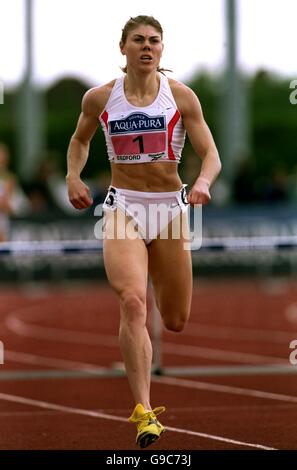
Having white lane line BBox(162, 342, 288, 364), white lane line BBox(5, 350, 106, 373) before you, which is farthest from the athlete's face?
white lane line BBox(162, 342, 288, 364)

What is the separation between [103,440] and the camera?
28.9 feet

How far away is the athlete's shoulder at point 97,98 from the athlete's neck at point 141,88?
117 mm

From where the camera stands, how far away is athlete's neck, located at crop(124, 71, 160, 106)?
8227 mm

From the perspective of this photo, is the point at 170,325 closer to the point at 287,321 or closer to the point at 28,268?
the point at 287,321

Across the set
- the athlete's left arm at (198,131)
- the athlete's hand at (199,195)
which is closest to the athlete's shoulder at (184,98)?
the athlete's left arm at (198,131)

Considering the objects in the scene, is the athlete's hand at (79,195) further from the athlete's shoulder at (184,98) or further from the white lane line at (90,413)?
the white lane line at (90,413)

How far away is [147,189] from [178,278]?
597 millimetres

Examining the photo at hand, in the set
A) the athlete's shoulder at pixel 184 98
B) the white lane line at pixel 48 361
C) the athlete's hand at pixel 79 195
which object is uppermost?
the white lane line at pixel 48 361

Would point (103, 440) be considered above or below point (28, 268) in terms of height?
below

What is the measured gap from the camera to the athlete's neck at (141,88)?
8227 millimetres

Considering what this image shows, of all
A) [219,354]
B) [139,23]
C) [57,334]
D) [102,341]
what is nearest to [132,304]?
[139,23]

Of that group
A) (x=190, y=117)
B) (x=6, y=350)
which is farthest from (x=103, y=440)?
(x=6, y=350)
